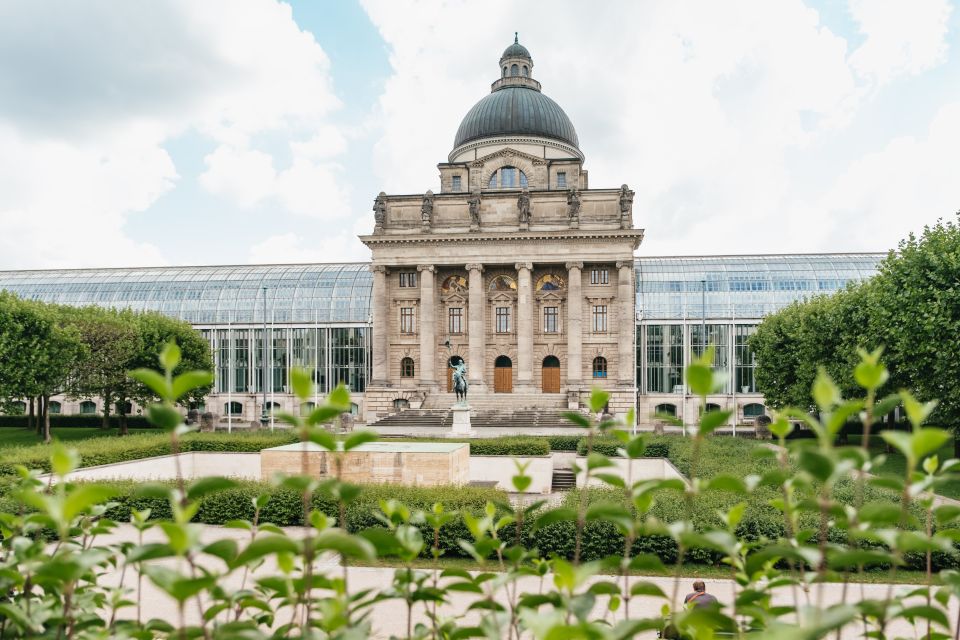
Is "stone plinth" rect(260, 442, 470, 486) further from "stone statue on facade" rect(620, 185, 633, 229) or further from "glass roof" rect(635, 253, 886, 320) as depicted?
"glass roof" rect(635, 253, 886, 320)

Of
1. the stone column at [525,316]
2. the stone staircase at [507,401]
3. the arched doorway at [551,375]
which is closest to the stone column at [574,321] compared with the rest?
the arched doorway at [551,375]

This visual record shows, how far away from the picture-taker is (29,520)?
3373mm

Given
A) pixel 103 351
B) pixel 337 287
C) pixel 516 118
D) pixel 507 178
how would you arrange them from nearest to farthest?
pixel 103 351
pixel 507 178
pixel 516 118
pixel 337 287

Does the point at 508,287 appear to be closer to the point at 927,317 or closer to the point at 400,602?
the point at 927,317

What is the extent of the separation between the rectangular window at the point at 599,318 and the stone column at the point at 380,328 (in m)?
17.0

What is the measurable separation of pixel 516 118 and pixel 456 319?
62.6 feet

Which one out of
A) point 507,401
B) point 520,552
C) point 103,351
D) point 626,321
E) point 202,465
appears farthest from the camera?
point 626,321

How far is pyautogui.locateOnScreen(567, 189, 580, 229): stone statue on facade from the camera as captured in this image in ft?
169

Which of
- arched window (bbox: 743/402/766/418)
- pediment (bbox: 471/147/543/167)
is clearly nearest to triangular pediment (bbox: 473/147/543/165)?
pediment (bbox: 471/147/543/167)

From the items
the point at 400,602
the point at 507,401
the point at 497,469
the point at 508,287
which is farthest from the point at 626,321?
the point at 400,602

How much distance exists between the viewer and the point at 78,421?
55250 mm

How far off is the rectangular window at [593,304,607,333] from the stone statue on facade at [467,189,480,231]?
1155 cm

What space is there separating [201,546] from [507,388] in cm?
5230

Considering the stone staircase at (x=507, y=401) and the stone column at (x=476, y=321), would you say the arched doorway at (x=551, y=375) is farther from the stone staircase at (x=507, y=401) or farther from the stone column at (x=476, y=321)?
the stone column at (x=476, y=321)
